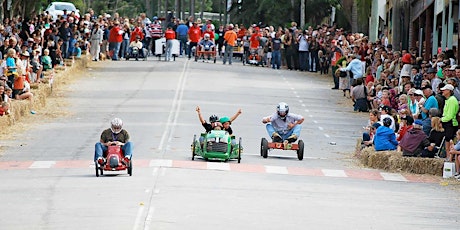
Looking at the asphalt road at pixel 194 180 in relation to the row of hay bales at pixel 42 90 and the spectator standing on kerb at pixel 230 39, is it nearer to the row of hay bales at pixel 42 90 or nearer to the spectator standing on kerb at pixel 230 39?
the row of hay bales at pixel 42 90

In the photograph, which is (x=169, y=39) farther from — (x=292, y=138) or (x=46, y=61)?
(x=292, y=138)

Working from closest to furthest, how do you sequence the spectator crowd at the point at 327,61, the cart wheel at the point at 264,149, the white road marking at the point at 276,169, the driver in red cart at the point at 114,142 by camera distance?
the driver in red cart at the point at 114,142
the white road marking at the point at 276,169
the spectator crowd at the point at 327,61
the cart wheel at the point at 264,149

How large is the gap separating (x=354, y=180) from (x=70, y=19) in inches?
1395

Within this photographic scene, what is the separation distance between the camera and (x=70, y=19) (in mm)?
59625

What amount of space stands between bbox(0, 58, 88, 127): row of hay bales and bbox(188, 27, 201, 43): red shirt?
684 centimetres

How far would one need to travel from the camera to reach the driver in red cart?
2406cm

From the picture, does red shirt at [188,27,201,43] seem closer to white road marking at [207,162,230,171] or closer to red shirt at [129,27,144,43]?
red shirt at [129,27,144,43]

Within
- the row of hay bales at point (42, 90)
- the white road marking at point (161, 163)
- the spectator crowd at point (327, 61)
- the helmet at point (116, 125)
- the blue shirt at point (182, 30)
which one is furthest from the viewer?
the blue shirt at point (182, 30)

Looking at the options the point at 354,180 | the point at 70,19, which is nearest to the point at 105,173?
the point at 354,180

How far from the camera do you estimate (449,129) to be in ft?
90.8

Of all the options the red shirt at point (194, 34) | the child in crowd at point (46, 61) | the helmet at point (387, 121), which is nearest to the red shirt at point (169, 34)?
the red shirt at point (194, 34)

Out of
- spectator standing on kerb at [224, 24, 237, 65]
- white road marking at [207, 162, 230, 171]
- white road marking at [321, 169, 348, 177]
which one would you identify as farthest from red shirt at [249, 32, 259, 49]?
white road marking at [207, 162, 230, 171]

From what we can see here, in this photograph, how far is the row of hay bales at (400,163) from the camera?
27031 millimetres

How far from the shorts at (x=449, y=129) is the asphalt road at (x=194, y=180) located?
163 cm
